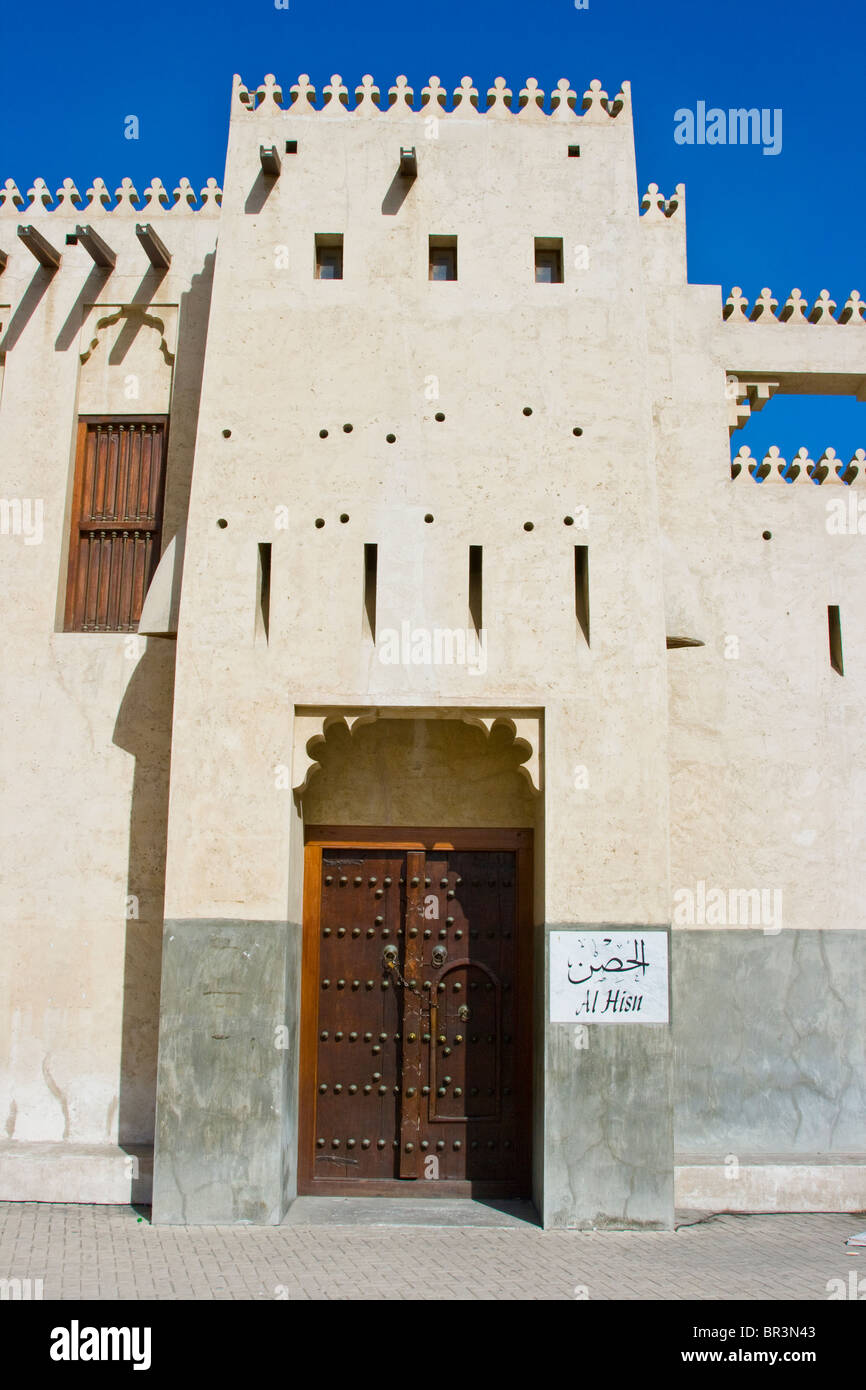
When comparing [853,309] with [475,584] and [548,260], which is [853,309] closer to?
[548,260]

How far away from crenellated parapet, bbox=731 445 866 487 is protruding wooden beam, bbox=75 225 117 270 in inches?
236

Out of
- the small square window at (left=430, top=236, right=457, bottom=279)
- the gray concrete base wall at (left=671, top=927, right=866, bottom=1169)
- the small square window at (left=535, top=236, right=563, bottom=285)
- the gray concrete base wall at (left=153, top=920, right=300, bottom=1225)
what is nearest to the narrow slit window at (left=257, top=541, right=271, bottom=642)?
the gray concrete base wall at (left=153, top=920, right=300, bottom=1225)

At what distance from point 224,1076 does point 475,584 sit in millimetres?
4126

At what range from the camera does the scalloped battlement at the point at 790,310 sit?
11469 mm

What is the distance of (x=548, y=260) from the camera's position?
33.1ft

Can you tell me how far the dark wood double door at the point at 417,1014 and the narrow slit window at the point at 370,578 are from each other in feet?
5.95

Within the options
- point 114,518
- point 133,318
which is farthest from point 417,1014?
point 133,318

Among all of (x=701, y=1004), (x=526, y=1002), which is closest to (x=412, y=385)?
(x=526, y=1002)

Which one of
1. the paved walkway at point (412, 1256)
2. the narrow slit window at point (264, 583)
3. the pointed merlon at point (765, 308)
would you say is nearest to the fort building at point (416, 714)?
the narrow slit window at point (264, 583)

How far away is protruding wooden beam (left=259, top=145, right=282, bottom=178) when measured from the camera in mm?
9617

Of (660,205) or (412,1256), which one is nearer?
(412,1256)

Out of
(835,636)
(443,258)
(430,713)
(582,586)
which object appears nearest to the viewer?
(430,713)
